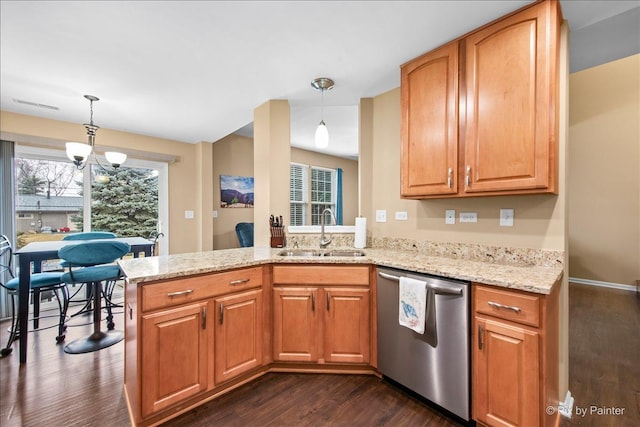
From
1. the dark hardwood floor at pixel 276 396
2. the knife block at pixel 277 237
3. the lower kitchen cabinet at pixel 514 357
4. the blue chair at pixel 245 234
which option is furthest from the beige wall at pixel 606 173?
the blue chair at pixel 245 234

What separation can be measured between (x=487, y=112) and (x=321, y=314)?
1.76m

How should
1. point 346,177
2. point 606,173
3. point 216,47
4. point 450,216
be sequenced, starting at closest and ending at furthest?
point 216,47 < point 450,216 < point 606,173 < point 346,177

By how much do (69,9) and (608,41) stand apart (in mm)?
3363

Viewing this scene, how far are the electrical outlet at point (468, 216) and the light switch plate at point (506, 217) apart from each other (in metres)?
0.17

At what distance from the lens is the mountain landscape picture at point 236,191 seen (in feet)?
16.1

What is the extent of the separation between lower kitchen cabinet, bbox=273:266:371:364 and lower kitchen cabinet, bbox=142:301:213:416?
0.55 m

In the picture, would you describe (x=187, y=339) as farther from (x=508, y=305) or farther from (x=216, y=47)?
(x=216, y=47)

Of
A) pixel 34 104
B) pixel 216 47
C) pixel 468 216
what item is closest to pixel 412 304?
pixel 468 216

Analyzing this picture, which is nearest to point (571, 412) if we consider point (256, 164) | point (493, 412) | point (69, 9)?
point (493, 412)

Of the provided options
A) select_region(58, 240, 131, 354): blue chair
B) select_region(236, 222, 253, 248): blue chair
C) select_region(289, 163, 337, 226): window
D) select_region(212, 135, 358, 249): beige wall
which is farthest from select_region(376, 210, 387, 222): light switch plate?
select_region(289, 163, 337, 226): window

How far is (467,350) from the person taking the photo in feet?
5.07

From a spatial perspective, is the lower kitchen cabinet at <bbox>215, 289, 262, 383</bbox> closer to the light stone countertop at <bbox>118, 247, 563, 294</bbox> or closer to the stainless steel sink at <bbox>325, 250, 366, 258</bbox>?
the light stone countertop at <bbox>118, 247, 563, 294</bbox>

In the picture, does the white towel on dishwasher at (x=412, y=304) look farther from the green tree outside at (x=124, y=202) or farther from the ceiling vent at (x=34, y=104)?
the green tree outside at (x=124, y=202)

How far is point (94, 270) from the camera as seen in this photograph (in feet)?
8.59
